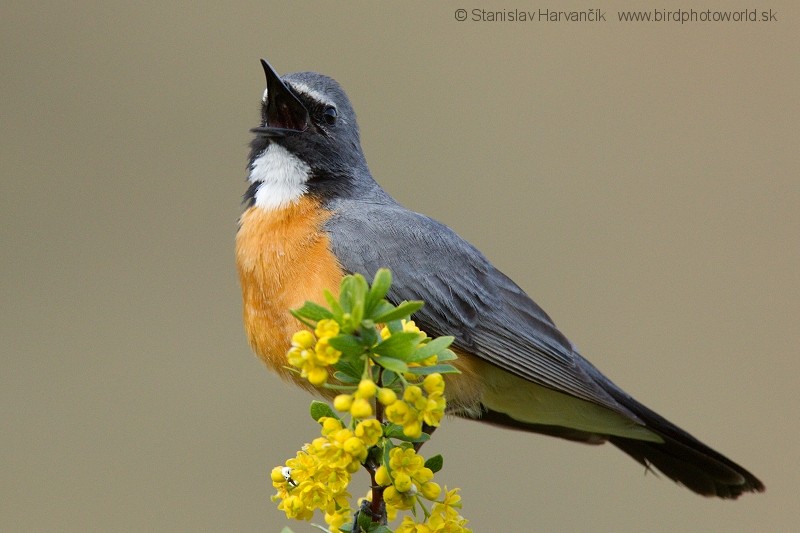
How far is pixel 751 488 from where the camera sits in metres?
3.11

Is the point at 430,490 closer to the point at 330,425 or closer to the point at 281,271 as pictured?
the point at 330,425

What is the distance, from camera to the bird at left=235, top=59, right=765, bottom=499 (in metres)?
3.01

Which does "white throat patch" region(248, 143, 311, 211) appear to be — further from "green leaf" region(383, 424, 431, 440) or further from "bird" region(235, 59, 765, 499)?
"green leaf" region(383, 424, 431, 440)

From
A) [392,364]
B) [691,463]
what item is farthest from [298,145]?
[392,364]

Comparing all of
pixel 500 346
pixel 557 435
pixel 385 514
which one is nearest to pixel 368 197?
pixel 500 346

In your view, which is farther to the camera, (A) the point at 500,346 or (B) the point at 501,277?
(B) the point at 501,277

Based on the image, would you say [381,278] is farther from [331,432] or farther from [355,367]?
[331,432]

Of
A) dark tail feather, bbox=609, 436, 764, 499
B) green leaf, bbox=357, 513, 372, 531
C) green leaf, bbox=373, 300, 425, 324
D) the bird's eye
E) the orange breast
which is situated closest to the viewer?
green leaf, bbox=373, 300, 425, 324

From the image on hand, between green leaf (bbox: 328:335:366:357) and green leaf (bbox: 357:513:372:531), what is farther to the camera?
green leaf (bbox: 357:513:372:531)

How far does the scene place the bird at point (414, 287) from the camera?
301 cm

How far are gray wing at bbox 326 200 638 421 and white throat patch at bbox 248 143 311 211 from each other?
184mm

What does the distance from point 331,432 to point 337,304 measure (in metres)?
0.21

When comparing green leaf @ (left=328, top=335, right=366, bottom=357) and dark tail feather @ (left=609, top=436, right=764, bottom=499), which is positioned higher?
green leaf @ (left=328, top=335, right=366, bottom=357)

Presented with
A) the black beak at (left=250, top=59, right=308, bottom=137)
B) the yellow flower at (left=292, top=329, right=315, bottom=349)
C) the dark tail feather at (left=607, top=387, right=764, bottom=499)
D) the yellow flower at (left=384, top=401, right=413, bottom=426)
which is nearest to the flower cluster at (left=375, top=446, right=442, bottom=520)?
the yellow flower at (left=384, top=401, right=413, bottom=426)
